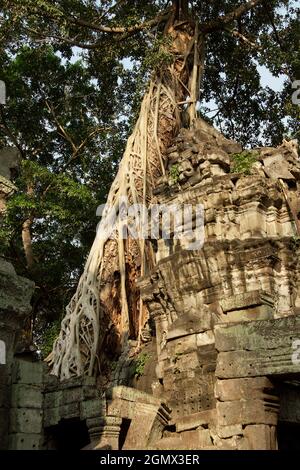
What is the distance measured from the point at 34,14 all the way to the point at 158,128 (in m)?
3.94

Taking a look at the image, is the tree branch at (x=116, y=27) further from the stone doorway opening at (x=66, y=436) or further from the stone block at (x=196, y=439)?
the stone block at (x=196, y=439)

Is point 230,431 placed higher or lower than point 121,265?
lower

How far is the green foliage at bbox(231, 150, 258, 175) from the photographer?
32.3ft

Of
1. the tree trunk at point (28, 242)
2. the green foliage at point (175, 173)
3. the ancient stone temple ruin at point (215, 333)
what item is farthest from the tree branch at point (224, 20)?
the green foliage at point (175, 173)

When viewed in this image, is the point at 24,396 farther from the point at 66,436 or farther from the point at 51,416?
the point at 66,436

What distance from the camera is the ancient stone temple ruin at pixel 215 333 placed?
6.21m

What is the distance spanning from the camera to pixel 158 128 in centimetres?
1413

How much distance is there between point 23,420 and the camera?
5.05 m

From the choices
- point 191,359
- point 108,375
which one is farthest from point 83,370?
point 191,359

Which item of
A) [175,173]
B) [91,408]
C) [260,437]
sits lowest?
[260,437]

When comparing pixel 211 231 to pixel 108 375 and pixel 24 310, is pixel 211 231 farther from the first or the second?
pixel 24 310

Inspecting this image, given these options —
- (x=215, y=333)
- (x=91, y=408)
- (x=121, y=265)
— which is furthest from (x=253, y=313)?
(x=121, y=265)

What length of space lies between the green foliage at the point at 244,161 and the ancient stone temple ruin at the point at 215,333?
2cm

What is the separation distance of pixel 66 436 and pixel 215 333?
4091 mm
